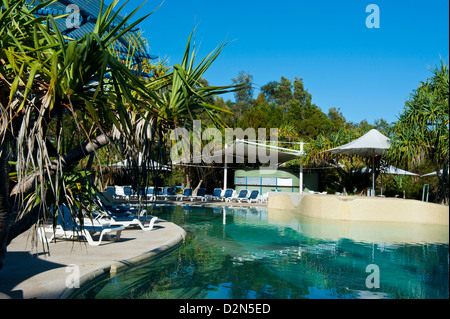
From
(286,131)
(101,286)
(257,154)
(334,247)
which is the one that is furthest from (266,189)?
(101,286)

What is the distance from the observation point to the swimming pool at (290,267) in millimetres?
5590

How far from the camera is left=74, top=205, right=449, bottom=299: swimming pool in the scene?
559 cm

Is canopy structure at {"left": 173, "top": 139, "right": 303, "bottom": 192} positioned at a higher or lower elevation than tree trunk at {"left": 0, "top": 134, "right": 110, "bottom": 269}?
higher

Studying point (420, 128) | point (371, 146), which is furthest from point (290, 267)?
point (371, 146)

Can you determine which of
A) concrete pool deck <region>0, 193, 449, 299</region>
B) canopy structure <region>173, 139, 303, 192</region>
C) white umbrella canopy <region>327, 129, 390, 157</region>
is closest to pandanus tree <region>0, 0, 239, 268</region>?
concrete pool deck <region>0, 193, 449, 299</region>

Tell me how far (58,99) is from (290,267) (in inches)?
205

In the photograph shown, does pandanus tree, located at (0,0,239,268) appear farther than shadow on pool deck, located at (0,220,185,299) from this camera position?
No

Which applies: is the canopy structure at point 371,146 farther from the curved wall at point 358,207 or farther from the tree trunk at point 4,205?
the tree trunk at point 4,205

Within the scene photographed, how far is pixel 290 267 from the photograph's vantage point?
7.15 m

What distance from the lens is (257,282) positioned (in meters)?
6.14

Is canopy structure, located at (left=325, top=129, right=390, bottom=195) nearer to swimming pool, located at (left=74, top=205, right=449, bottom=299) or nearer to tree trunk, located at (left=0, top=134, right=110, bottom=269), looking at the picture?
swimming pool, located at (left=74, top=205, right=449, bottom=299)

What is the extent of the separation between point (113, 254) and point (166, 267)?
1024mm

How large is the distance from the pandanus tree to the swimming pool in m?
1.51
